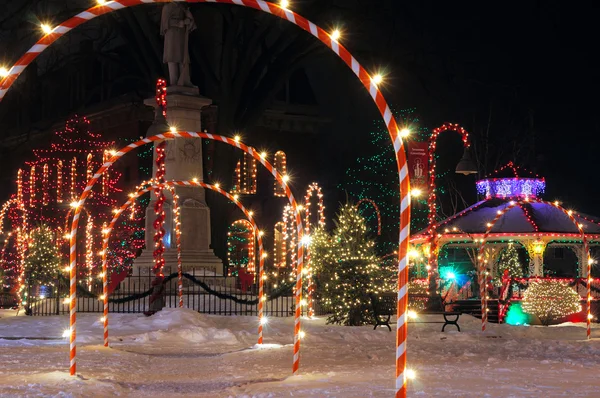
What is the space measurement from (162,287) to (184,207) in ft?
23.1

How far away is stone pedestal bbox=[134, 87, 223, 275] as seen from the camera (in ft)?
109

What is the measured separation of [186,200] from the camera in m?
33.6

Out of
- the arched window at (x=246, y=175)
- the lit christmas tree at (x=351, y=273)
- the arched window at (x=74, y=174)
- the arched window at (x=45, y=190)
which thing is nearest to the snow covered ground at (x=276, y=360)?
the lit christmas tree at (x=351, y=273)

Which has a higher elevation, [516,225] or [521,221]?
[521,221]

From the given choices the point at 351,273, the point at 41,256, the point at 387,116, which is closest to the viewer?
the point at 387,116

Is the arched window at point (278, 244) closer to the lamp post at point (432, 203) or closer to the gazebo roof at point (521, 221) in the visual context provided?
the gazebo roof at point (521, 221)

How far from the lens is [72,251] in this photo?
1694cm

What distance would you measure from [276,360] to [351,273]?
7982 mm

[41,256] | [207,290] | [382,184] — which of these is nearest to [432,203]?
[207,290]

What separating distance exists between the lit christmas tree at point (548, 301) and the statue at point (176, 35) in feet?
40.6

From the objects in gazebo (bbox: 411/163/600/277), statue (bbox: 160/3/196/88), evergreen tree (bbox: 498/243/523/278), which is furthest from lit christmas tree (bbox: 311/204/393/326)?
evergreen tree (bbox: 498/243/523/278)

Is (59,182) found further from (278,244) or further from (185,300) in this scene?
(185,300)

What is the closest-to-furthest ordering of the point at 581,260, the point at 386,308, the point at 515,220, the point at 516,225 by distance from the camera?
the point at 386,308
the point at 516,225
the point at 515,220
the point at 581,260

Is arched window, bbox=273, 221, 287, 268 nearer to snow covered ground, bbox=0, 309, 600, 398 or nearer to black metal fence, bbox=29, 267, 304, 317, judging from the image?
black metal fence, bbox=29, 267, 304, 317
